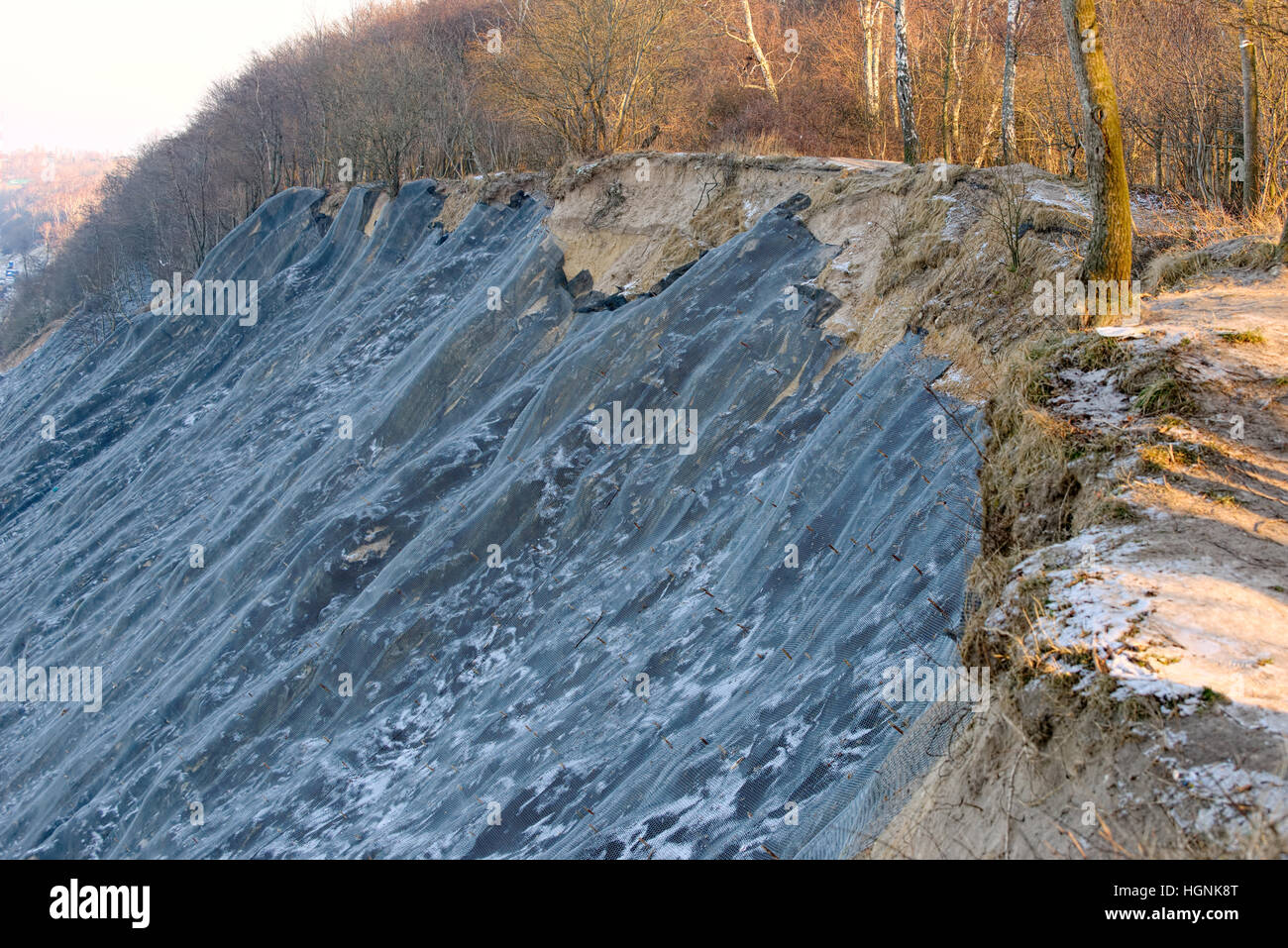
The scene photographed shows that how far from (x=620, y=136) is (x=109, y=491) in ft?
51.6

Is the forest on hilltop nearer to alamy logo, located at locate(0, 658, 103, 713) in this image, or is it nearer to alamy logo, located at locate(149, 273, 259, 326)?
alamy logo, located at locate(149, 273, 259, 326)

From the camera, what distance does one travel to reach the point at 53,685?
16297 mm

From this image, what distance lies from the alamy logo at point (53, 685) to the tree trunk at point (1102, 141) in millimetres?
15715

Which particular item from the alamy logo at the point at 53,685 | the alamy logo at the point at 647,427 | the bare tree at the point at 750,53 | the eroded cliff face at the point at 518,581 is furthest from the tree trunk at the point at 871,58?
the alamy logo at the point at 53,685

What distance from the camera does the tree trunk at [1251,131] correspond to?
10.4 m

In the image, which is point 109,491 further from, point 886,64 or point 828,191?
point 886,64

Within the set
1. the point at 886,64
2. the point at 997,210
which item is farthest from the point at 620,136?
the point at 997,210

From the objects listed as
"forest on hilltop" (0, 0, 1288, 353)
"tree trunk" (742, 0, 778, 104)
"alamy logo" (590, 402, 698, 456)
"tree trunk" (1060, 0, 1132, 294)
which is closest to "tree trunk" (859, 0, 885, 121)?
"forest on hilltop" (0, 0, 1288, 353)

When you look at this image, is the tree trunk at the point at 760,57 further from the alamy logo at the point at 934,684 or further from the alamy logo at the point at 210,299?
the alamy logo at the point at 934,684

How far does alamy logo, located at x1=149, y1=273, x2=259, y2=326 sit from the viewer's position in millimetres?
27322

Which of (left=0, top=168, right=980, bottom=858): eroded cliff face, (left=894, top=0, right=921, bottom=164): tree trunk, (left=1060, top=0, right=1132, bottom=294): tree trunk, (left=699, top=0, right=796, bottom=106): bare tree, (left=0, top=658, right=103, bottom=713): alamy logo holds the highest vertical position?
(left=699, top=0, right=796, bottom=106): bare tree

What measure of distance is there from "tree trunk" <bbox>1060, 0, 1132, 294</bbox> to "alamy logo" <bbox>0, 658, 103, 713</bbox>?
15715mm

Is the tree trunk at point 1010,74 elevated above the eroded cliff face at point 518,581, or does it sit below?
above
